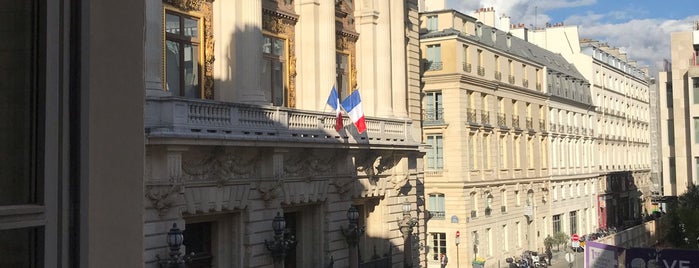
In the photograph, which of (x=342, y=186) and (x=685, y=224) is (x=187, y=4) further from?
(x=685, y=224)

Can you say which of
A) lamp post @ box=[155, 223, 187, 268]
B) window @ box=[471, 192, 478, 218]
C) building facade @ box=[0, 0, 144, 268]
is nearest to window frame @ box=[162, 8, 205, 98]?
lamp post @ box=[155, 223, 187, 268]

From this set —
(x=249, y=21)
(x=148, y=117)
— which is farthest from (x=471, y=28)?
(x=148, y=117)

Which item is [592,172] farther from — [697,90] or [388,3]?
[388,3]

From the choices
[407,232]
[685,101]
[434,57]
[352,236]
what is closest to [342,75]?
[352,236]

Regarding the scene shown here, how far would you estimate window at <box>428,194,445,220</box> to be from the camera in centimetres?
4859

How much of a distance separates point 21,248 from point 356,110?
22.1 m

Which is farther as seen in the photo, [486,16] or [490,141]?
[486,16]

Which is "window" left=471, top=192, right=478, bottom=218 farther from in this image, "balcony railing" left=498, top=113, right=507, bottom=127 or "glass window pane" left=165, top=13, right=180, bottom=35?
"glass window pane" left=165, top=13, right=180, bottom=35

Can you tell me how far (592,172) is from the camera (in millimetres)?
74188

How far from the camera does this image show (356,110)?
25.0 metres

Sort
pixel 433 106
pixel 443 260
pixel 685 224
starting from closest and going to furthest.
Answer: pixel 685 224 → pixel 443 260 → pixel 433 106

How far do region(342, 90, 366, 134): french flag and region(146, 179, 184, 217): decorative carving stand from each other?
776 centimetres

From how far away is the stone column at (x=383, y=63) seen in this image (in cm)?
2891

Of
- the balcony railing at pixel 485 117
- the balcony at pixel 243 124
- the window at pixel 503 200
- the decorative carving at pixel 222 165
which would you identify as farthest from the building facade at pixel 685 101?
the decorative carving at pixel 222 165
